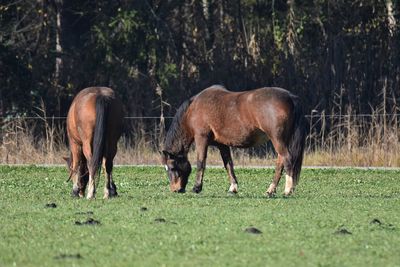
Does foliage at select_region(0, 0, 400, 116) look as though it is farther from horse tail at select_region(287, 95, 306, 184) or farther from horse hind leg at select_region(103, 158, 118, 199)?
horse hind leg at select_region(103, 158, 118, 199)

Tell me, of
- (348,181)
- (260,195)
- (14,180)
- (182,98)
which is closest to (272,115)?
(260,195)

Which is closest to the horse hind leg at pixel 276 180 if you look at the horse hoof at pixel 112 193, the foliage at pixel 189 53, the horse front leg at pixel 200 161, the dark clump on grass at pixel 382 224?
the horse front leg at pixel 200 161

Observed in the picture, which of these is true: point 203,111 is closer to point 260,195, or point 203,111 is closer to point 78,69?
point 260,195

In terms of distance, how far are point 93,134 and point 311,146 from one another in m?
15.8

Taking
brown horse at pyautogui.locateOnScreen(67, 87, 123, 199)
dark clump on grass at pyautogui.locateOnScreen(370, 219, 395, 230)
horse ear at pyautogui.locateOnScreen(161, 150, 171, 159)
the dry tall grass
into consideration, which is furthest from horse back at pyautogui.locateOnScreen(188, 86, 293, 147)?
the dry tall grass

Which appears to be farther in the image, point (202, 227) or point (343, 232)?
point (202, 227)

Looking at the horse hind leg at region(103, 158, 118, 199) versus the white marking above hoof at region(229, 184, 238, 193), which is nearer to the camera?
the horse hind leg at region(103, 158, 118, 199)

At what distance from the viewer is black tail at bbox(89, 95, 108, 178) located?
59.7ft

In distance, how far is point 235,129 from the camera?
20.8 m

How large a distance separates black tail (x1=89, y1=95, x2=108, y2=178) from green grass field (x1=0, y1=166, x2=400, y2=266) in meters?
0.61

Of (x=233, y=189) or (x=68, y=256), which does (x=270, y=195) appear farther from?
(x=68, y=256)

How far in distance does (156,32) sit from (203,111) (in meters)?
18.9

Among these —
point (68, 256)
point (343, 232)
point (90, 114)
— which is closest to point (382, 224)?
point (343, 232)

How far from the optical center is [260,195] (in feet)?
65.0
